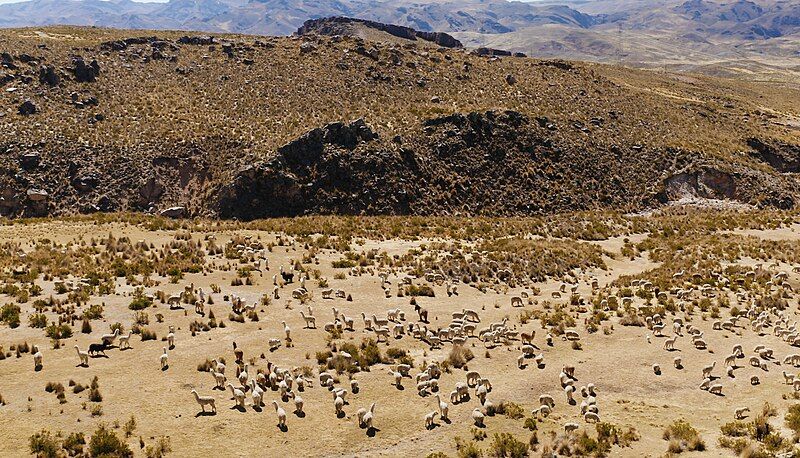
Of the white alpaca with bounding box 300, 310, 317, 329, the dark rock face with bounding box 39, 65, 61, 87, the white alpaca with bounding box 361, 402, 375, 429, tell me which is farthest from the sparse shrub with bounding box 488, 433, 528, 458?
the dark rock face with bounding box 39, 65, 61, 87

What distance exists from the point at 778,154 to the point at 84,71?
9386cm

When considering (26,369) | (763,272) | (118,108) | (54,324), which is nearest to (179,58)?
(118,108)

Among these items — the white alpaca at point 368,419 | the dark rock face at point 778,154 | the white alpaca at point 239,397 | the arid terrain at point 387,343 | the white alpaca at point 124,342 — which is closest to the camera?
the arid terrain at point 387,343

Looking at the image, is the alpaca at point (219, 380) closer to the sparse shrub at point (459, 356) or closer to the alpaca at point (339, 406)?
the alpaca at point (339, 406)

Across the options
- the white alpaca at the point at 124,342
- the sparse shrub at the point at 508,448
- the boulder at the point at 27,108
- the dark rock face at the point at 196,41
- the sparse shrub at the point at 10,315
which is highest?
the dark rock face at the point at 196,41

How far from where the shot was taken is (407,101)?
77.8m

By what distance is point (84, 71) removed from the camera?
241 feet

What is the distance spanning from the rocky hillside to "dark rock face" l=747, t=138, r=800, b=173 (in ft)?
0.84

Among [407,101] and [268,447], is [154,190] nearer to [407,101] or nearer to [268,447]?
[407,101]

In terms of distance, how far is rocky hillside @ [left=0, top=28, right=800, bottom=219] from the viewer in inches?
2416

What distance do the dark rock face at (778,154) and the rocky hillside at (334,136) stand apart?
255 mm

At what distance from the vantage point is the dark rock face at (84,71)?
72938mm

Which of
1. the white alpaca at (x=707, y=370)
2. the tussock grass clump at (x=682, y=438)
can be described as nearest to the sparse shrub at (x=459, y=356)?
the tussock grass clump at (x=682, y=438)

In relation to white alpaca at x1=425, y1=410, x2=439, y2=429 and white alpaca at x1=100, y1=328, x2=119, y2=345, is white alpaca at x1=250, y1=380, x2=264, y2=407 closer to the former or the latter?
white alpaca at x1=425, y1=410, x2=439, y2=429
